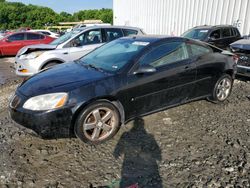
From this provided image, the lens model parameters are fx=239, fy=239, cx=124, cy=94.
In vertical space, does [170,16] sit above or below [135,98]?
above

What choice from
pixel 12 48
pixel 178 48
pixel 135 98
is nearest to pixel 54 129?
pixel 135 98

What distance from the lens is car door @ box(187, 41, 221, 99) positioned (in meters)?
4.31

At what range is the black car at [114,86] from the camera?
3.12 meters

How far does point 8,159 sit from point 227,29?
29.7ft

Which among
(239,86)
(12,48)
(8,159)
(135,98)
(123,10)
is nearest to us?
(8,159)

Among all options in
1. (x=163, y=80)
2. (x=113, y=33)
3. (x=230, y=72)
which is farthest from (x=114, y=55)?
(x=113, y=33)

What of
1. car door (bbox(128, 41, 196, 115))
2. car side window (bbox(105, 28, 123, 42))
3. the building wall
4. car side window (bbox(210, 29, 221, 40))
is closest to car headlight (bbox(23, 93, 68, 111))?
car door (bbox(128, 41, 196, 115))

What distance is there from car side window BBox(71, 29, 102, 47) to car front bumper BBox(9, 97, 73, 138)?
3.95m

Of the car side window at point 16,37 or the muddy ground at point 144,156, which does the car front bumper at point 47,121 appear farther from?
the car side window at point 16,37

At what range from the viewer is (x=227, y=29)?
9.41 m

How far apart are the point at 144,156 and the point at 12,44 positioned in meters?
12.5

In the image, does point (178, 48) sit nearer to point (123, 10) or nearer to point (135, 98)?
point (135, 98)

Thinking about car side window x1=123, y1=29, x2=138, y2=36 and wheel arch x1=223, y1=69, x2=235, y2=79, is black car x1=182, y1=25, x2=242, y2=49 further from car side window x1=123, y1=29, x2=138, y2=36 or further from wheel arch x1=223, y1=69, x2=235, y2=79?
wheel arch x1=223, y1=69, x2=235, y2=79

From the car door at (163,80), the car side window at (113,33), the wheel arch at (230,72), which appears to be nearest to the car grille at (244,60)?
the wheel arch at (230,72)
